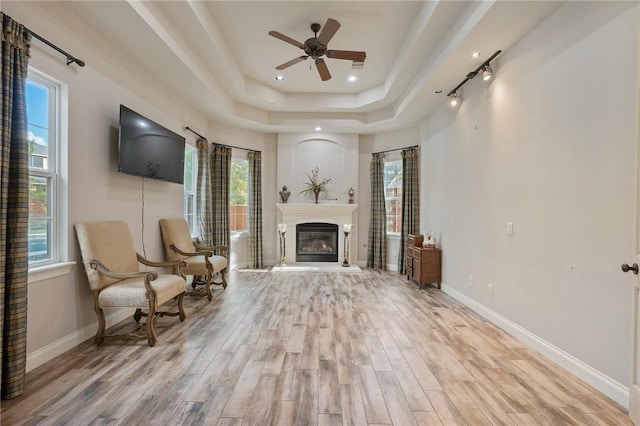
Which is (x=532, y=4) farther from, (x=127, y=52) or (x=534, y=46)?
(x=127, y=52)

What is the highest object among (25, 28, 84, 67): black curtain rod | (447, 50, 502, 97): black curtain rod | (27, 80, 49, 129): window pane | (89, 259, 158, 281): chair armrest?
(447, 50, 502, 97): black curtain rod

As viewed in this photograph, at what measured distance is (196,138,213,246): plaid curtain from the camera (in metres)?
5.02

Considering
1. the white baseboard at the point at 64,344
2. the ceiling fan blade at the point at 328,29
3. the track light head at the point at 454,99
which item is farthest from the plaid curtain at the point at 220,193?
the track light head at the point at 454,99

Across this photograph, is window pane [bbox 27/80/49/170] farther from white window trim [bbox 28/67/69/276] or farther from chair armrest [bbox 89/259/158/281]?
chair armrest [bbox 89/259/158/281]

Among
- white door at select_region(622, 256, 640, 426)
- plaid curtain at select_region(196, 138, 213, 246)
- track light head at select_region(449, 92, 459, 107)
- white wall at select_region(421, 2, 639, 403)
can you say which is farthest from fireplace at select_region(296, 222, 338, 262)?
white door at select_region(622, 256, 640, 426)

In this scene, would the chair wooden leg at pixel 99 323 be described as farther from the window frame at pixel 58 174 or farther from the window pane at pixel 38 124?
the window pane at pixel 38 124

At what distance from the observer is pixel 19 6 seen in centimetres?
208

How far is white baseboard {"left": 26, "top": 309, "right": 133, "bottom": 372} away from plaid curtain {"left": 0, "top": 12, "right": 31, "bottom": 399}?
367mm

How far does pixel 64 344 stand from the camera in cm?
244

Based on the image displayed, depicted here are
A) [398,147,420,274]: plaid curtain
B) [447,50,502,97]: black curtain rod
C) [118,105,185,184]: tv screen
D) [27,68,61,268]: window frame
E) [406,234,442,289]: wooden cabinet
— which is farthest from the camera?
[398,147,420,274]: plaid curtain

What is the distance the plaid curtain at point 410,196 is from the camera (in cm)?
554

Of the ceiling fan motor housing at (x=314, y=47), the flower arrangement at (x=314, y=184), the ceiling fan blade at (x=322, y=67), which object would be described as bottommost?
the flower arrangement at (x=314, y=184)

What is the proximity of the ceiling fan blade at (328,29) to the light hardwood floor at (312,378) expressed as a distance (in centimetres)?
301

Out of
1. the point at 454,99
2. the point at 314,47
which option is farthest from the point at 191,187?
the point at 454,99
